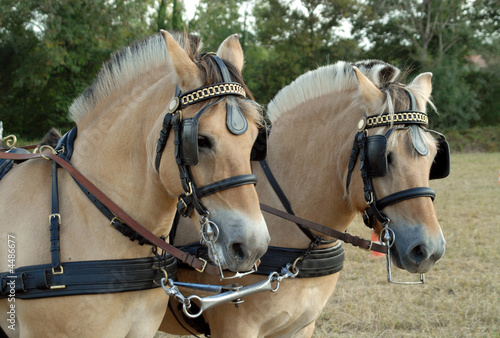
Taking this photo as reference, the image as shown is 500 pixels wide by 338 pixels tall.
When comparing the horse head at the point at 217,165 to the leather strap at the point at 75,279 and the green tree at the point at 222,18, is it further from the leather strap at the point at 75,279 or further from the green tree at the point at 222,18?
the green tree at the point at 222,18

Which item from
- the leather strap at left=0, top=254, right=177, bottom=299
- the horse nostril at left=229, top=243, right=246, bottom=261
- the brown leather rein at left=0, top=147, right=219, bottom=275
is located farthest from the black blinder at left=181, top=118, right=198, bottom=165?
the leather strap at left=0, top=254, right=177, bottom=299

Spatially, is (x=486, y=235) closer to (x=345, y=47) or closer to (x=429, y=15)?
(x=345, y=47)

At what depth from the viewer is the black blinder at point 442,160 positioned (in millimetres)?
2594

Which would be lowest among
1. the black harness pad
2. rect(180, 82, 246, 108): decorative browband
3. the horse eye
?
the black harness pad

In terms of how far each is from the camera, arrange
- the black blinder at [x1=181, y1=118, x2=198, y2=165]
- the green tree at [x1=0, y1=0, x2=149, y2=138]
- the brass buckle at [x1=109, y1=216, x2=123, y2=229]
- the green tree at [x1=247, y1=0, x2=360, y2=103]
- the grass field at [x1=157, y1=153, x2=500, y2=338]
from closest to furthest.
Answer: the black blinder at [x1=181, y1=118, x2=198, y2=165] < the brass buckle at [x1=109, y1=216, x2=123, y2=229] < the grass field at [x1=157, y1=153, x2=500, y2=338] < the green tree at [x1=0, y1=0, x2=149, y2=138] < the green tree at [x1=247, y1=0, x2=360, y2=103]

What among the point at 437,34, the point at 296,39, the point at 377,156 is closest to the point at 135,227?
the point at 377,156

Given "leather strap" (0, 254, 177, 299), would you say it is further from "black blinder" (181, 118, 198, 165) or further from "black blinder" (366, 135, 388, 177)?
"black blinder" (366, 135, 388, 177)

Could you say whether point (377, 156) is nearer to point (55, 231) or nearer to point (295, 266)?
point (295, 266)

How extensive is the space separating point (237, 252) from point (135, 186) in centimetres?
62

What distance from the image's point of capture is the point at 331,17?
29906 millimetres

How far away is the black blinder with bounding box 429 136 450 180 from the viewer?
102 inches

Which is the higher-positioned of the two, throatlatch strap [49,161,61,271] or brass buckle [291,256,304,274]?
throatlatch strap [49,161,61,271]

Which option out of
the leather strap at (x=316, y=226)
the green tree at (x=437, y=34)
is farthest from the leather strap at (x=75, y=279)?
the green tree at (x=437, y=34)

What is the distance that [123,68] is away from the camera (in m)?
2.30
